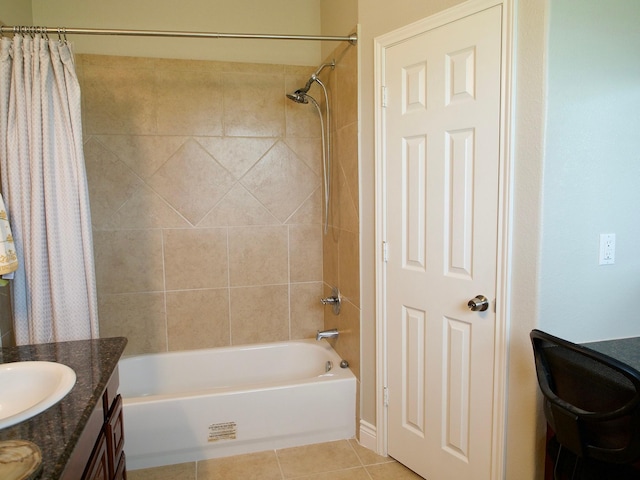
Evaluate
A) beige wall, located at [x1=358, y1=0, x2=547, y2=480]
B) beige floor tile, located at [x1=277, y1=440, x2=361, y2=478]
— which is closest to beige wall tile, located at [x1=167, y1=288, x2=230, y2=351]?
beige floor tile, located at [x1=277, y1=440, x2=361, y2=478]

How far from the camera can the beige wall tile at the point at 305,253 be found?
9.89ft

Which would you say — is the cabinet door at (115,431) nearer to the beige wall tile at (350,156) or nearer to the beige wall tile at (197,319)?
the beige wall tile at (197,319)

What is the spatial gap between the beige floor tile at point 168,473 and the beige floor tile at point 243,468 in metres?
0.05

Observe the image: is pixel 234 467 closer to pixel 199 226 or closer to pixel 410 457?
pixel 410 457

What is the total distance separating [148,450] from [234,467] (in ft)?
1.48

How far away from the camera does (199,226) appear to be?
2840 mm

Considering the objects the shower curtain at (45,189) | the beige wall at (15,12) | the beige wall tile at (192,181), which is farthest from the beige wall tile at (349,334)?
the beige wall at (15,12)

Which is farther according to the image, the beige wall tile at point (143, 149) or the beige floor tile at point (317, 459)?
the beige wall tile at point (143, 149)

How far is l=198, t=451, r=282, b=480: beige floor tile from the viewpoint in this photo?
2186 millimetres

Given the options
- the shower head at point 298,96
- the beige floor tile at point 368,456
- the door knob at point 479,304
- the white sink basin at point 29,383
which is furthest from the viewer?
the shower head at point 298,96

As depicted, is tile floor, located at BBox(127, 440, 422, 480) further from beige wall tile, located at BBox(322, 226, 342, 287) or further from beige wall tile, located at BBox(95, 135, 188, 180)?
beige wall tile, located at BBox(95, 135, 188, 180)

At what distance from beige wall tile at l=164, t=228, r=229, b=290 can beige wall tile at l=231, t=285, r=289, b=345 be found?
171mm

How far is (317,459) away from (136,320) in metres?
1.43

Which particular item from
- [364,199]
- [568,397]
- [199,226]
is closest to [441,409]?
[568,397]
